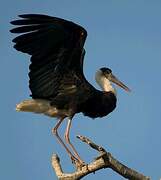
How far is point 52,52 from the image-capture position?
13266 millimetres

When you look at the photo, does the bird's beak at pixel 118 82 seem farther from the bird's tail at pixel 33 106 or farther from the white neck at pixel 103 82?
the bird's tail at pixel 33 106

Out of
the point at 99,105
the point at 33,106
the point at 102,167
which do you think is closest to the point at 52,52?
the point at 33,106

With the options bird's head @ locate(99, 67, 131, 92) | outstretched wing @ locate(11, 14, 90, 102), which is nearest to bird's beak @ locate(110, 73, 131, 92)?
bird's head @ locate(99, 67, 131, 92)

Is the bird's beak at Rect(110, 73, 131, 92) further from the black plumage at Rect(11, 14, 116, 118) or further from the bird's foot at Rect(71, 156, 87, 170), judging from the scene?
the bird's foot at Rect(71, 156, 87, 170)

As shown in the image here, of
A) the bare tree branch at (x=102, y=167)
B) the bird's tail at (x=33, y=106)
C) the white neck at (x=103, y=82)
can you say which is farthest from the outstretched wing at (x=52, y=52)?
the bare tree branch at (x=102, y=167)

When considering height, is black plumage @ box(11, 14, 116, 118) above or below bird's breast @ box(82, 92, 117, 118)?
above

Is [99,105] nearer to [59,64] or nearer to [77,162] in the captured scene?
[59,64]

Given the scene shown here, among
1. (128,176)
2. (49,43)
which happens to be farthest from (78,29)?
(128,176)

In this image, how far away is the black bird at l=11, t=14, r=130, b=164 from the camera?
42.1 ft

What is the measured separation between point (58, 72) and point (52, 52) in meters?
0.39

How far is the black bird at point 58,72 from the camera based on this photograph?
506 inches

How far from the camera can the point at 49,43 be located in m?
13.1

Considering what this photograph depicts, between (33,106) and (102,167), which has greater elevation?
(33,106)

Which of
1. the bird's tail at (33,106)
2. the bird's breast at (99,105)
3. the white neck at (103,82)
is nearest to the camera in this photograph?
the bird's tail at (33,106)
